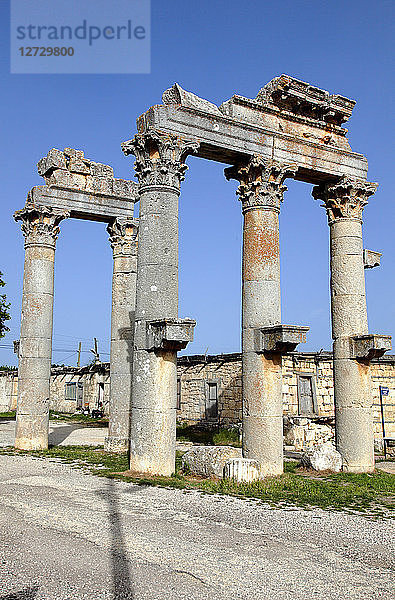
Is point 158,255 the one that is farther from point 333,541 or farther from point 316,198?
point 333,541

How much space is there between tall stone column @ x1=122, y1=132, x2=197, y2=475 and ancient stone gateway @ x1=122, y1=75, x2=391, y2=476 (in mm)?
22

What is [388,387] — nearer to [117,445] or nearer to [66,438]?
[117,445]

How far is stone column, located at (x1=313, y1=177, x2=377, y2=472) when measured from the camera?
13.3 m

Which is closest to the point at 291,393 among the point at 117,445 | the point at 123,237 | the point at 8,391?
the point at 117,445

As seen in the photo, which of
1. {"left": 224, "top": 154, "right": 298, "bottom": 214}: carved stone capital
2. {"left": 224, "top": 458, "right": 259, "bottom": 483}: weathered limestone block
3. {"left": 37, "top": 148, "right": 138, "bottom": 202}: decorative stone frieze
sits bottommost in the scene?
{"left": 224, "top": 458, "right": 259, "bottom": 483}: weathered limestone block

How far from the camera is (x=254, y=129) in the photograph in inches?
508

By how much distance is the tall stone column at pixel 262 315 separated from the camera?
11.8 m

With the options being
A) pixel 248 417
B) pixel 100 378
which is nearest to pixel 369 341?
pixel 248 417

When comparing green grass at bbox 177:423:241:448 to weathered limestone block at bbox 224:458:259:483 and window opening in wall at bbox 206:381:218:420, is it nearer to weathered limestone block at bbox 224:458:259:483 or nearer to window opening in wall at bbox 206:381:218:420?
window opening in wall at bbox 206:381:218:420

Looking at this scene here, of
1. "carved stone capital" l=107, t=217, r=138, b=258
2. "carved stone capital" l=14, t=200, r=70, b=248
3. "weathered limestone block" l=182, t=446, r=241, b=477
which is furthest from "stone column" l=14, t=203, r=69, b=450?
"weathered limestone block" l=182, t=446, r=241, b=477

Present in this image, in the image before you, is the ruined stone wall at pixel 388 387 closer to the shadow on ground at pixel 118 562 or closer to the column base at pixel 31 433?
the column base at pixel 31 433

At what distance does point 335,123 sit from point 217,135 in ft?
12.9

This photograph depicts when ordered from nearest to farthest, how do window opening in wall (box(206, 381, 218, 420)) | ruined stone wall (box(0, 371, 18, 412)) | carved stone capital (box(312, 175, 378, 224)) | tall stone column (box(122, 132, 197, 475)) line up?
tall stone column (box(122, 132, 197, 475))
carved stone capital (box(312, 175, 378, 224))
window opening in wall (box(206, 381, 218, 420))
ruined stone wall (box(0, 371, 18, 412))

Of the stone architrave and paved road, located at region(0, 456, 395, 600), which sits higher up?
the stone architrave
